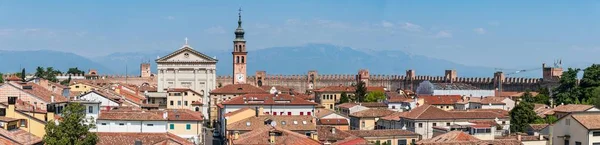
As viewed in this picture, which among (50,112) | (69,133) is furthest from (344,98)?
(69,133)

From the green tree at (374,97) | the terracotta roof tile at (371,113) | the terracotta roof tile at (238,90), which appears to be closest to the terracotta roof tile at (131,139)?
the terracotta roof tile at (371,113)

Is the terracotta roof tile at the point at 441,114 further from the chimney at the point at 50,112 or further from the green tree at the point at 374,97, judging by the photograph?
the green tree at the point at 374,97

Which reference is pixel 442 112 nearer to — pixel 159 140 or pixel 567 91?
pixel 159 140

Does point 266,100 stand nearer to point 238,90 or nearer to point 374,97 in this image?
point 238,90

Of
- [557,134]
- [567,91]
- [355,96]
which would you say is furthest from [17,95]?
[567,91]

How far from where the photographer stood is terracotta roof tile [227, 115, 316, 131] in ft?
128

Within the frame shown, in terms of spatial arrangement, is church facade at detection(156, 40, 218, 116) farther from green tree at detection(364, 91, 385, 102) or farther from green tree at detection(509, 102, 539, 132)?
green tree at detection(509, 102, 539, 132)

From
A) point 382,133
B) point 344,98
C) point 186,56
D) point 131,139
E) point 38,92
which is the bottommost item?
point 382,133

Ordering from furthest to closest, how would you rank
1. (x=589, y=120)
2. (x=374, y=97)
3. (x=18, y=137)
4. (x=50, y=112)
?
(x=374, y=97), (x=50, y=112), (x=589, y=120), (x=18, y=137)

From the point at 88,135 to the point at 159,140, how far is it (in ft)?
14.0

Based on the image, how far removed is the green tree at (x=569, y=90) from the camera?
2527 inches

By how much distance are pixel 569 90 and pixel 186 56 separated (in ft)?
121

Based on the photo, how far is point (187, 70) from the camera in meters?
85.4

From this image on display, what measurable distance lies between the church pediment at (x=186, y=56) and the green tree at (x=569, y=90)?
34.0m
